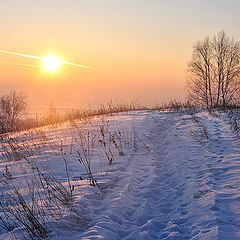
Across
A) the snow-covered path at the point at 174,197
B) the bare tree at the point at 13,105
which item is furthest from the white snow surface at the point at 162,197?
the bare tree at the point at 13,105

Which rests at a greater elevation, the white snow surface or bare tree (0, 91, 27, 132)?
bare tree (0, 91, 27, 132)

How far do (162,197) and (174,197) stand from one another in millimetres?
173

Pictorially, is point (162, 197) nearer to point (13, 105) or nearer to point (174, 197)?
point (174, 197)

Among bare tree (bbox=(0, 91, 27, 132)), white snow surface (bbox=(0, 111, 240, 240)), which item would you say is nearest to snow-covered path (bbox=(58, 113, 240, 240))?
white snow surface (bbox=(0, 111, 240, 240))

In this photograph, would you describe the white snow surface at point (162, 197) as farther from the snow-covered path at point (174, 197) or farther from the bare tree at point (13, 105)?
the bare tree at point (13, 105)

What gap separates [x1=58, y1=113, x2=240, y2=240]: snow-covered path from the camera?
12.7 ft

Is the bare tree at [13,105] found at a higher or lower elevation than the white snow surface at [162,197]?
higher

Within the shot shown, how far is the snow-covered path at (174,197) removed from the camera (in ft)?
12.7

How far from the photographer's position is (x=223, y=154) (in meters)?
7.07

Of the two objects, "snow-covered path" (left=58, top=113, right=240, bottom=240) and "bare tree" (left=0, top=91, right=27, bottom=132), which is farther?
"bare tree" (left=0, top=91, right=27, bottom=132)

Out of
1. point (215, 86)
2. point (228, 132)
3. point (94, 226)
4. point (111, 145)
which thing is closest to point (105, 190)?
point (94, 226)

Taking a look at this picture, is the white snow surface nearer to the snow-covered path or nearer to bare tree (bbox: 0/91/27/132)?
the snow-covered path

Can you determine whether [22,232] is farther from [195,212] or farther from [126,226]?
[195,212]

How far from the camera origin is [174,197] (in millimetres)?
4977
